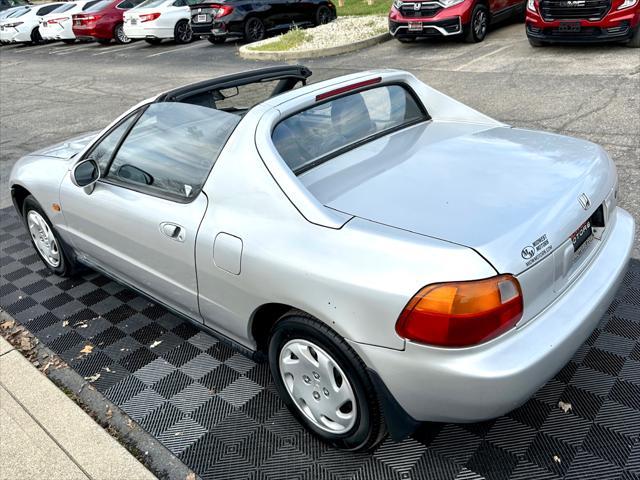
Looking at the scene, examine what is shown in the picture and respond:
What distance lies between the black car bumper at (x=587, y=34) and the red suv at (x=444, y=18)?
1.79 metres

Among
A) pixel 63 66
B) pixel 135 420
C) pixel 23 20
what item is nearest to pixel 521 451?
pixel 135 420

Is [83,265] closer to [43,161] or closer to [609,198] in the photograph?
[43,161]

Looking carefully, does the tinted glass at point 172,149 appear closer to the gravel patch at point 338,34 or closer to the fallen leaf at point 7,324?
the fallen leaf at point 7,324

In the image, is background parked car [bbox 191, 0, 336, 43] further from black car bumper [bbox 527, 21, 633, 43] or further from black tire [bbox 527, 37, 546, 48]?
black car bumper [bbox 527, 21, 633, 43]

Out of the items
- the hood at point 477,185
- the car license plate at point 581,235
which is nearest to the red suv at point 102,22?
the hood at point 477,185

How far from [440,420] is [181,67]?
13.3m

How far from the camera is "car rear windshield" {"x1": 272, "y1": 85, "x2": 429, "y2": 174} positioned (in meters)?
2.95

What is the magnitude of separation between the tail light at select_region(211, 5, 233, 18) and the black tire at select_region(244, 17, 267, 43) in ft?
1.76

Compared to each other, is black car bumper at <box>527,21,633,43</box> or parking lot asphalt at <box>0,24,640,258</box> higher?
black car bumper at <box>527,21,633,43</box>

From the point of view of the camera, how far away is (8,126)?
1025cm

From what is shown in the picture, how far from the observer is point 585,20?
9.63 m

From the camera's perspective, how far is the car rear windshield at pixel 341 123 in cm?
295

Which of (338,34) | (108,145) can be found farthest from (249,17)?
(108,145)

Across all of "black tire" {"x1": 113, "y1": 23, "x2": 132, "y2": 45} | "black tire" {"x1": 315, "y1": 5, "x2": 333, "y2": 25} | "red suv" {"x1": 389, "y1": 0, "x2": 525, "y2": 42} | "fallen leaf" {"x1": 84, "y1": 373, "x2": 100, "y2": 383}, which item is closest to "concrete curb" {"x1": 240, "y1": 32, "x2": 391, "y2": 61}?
"red suv" {"x1": 389, "y1": 0, "x2": 525, "y2": 42}
